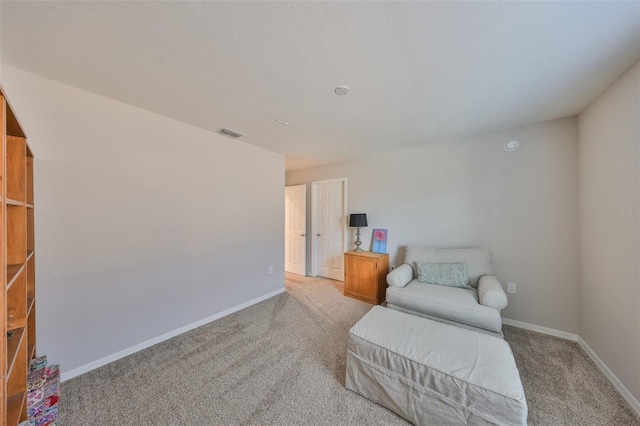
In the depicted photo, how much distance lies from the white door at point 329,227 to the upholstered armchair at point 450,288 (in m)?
1.39

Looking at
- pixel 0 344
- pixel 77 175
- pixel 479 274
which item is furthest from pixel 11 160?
pixel 479 274

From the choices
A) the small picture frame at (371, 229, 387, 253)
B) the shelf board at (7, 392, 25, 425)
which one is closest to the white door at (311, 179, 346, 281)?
the small picture frame at (371, 229, 387, 253)

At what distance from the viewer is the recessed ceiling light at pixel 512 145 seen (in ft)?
8.21

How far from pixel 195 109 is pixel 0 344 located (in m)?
1.94

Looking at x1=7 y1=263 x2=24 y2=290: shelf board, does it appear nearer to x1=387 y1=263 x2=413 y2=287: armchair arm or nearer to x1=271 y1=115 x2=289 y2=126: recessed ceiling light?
x1=271 y1=115 x2=289 y2=126: recessed ceiling light

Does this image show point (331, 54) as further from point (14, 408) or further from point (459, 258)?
point (459, 258)

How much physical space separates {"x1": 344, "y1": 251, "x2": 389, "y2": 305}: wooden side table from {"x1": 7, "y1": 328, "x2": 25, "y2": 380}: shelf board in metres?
3.03

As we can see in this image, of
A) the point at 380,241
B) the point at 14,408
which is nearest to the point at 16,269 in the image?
the point at 14,408

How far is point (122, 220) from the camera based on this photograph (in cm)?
201

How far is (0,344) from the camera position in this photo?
0.83 m

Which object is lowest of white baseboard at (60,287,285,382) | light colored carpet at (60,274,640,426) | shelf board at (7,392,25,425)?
light colored carpet at (60,274,640,426)

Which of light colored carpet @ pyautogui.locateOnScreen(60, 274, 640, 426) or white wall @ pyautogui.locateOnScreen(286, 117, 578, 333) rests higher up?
white wall @ pyautogui.locateOnScreen(286, 117, 578, 333)

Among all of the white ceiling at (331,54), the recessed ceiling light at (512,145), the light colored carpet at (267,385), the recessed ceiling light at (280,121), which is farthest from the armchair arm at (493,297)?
the recessed ceiling light at (280,121)

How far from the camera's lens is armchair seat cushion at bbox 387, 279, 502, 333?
1.94 meters
